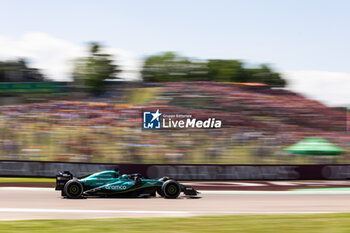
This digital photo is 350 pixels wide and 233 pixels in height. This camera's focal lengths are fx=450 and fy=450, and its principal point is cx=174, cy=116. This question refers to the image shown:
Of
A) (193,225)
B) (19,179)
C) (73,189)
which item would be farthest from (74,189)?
(19,179)

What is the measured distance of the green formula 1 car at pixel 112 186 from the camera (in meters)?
11.6

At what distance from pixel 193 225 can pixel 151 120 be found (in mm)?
20218

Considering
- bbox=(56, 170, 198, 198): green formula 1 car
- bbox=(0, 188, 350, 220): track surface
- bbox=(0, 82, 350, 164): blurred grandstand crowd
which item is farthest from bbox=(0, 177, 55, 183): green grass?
bbox=(56, 170, 198, 198): green formula 1 car

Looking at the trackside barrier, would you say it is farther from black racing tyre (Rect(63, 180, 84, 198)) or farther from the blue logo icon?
the blue logo icon

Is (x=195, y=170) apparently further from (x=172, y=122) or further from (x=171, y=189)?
(x=172, y=122)

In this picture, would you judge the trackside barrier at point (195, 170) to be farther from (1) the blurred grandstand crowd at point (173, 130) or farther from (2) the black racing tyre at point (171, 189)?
(2) the black racing tyre at point (171, 189)

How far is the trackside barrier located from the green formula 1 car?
6.43m

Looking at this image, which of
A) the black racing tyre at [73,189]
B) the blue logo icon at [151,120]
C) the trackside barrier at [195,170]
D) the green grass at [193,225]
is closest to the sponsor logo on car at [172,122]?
the blue logo icon at [151,120]

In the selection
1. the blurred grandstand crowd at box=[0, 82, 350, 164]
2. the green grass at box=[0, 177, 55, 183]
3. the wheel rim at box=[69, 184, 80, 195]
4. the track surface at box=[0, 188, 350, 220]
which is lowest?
the green grass at box=[0, 177, 55, 183]

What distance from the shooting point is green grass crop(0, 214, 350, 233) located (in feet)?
23.2

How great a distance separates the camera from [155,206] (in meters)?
10.5

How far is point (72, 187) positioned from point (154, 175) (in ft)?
23.9

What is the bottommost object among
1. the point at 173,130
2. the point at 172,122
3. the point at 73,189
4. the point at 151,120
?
the point at 73,189

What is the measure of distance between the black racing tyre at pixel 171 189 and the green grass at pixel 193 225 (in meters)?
3.50
